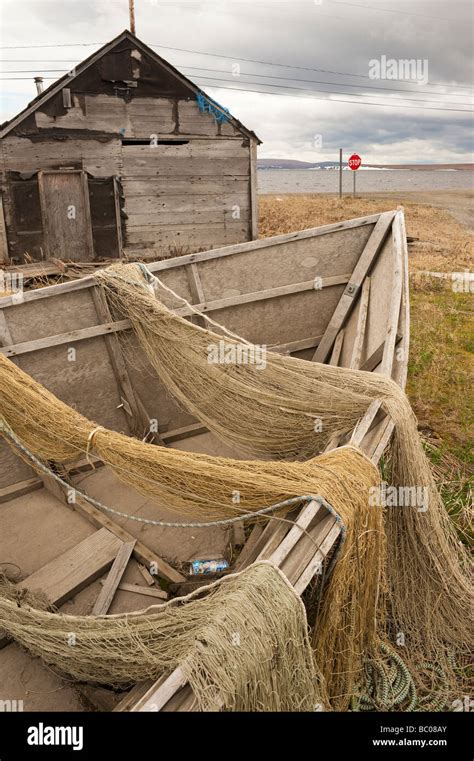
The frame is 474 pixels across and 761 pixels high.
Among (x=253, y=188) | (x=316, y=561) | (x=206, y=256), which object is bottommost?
(x=316, y=561)

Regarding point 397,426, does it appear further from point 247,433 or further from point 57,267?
point 57,267

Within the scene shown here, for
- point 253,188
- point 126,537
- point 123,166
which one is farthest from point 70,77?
point 126,537

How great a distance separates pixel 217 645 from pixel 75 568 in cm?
230

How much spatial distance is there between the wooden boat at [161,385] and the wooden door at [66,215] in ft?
27.9

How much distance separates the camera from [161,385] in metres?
6.48

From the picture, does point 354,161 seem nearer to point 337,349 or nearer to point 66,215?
point 66,215

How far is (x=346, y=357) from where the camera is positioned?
686 cm

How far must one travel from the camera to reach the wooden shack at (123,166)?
13078mm

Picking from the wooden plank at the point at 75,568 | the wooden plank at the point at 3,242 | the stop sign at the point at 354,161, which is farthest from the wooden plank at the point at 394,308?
the stop sign at the point at 354,161

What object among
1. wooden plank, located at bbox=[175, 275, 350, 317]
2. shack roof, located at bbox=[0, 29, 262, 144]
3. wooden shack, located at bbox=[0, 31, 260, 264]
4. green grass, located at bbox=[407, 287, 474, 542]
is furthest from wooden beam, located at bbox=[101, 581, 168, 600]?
shack roof, located at bbox=[0, 29, 262, 144]

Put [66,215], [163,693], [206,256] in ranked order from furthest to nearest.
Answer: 1. [66,215]
2. [206,256]
3. [163,693]

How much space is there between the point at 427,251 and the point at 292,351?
14.1m

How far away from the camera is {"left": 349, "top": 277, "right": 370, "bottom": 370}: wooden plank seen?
624 cm

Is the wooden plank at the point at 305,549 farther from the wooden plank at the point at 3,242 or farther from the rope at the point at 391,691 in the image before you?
the wooden plank at the point at 3,242
